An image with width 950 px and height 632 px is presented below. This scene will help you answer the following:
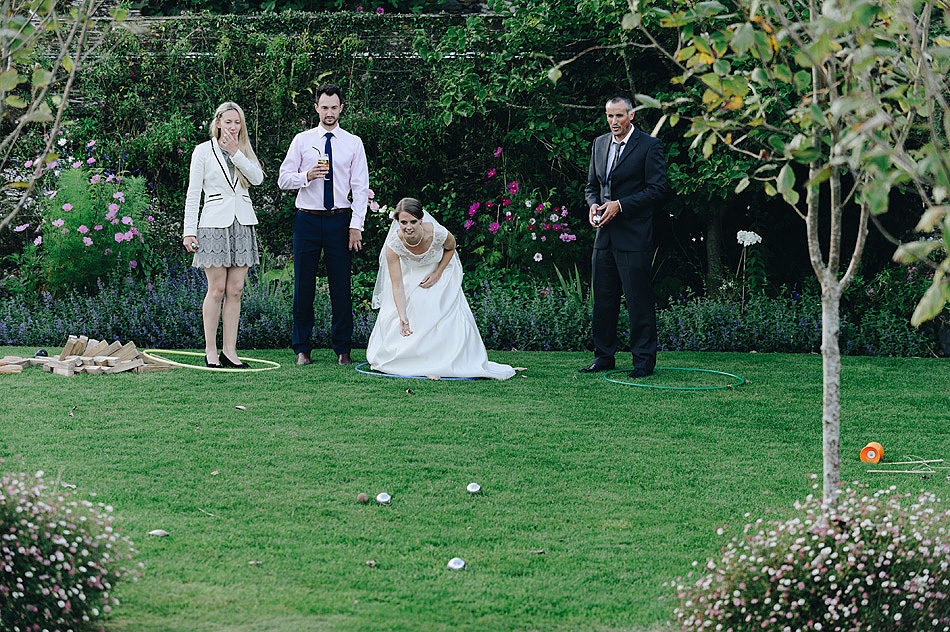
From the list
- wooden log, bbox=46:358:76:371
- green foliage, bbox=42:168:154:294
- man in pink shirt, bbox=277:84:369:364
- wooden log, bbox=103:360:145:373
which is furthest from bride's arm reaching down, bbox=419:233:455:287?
green foliage, bbox=42:168:154:294

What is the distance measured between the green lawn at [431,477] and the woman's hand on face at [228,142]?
4.94 feet

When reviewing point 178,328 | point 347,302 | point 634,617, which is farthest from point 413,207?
point 634,617

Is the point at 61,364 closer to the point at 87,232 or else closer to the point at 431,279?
the point at 87,232

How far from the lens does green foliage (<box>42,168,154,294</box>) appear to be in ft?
26.7

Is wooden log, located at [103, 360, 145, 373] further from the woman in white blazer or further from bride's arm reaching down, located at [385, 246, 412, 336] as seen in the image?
bride's arm reaching down, located at [385, 246, 412, 336]

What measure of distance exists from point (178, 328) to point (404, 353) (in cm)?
227

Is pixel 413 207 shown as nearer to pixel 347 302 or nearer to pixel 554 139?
pixel 347 302

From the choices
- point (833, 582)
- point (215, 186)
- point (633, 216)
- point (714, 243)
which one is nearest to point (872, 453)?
point (833, 582)

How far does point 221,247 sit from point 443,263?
1496mm

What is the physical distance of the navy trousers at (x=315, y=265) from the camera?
23.0 feet

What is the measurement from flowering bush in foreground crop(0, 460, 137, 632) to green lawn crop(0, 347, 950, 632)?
0.53 ft

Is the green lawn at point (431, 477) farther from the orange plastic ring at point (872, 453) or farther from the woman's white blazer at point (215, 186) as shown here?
the woman's white blazer at point (215, 186)

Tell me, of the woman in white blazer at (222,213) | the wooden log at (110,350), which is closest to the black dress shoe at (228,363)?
the woman in white blazer at (222,213)

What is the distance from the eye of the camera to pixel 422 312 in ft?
22.2
